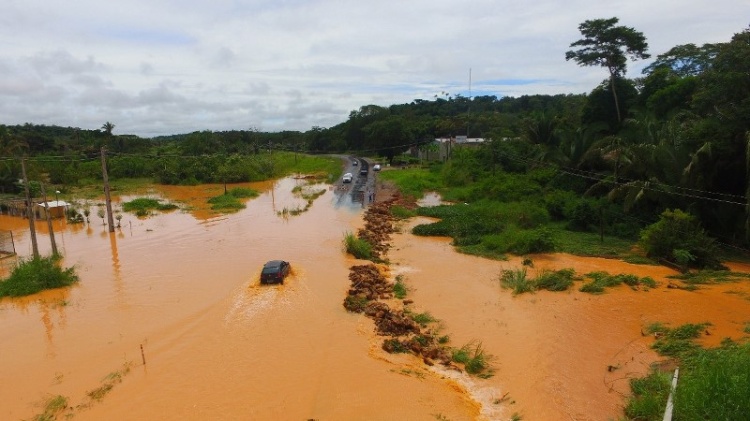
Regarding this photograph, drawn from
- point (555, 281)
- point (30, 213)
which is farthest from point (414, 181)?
point (30, 213)

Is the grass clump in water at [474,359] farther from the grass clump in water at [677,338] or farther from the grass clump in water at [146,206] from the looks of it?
the grass clump in water at [146,206]

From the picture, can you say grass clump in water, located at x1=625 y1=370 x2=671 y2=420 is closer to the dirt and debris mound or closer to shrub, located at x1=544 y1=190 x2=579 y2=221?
the dirt and debris mound

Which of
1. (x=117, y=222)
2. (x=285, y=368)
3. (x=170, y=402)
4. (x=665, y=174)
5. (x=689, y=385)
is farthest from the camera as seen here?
(x=117, y=222)

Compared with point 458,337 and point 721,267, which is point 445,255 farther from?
point 721,267

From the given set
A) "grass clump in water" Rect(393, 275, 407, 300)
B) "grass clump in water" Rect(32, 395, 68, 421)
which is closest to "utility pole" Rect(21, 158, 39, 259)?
"grass clump in water" Rect(32, 395, 68, 421)

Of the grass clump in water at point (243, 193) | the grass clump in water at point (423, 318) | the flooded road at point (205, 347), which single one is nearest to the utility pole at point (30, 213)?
the flooded road at point (205, 347)

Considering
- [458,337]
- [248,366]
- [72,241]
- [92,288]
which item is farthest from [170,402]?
[72,241]

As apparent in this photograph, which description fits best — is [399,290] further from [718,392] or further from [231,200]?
[231,200]
